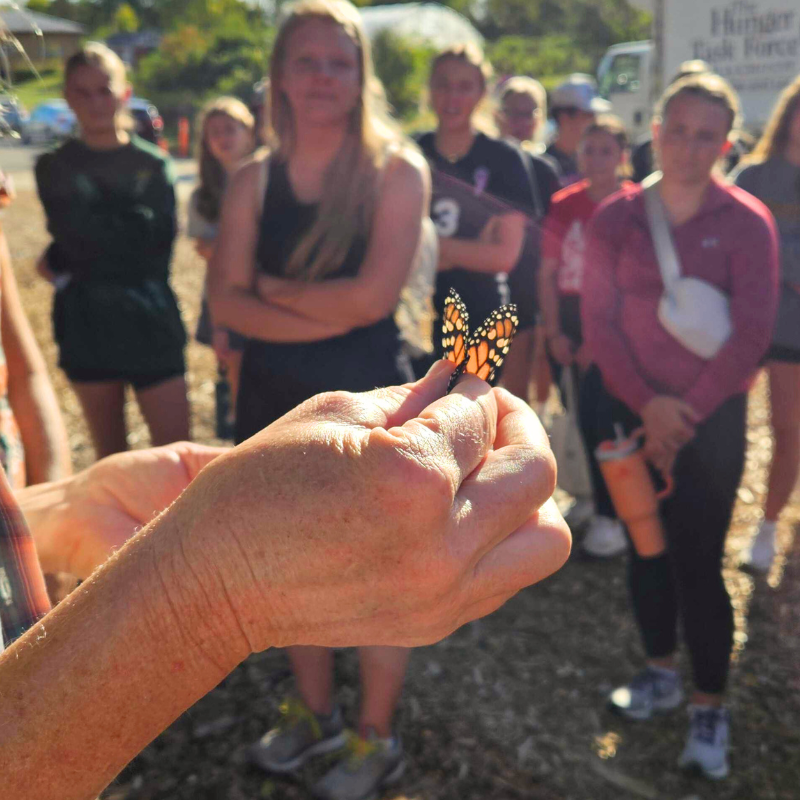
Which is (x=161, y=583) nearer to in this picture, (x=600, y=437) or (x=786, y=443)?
(x=600, y=437)

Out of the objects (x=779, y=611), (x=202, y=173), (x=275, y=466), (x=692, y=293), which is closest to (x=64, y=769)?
(x=275, y=466)

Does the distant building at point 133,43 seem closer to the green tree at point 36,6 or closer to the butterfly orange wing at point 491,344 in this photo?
the green tree at point 36,6

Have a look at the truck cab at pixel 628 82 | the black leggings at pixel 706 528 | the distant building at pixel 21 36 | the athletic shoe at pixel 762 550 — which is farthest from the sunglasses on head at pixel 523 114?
the truck cab at pixel 628 82

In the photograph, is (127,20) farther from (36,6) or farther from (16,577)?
(16,577)

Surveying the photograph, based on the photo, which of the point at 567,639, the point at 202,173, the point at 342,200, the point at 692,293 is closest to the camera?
the point at 342,200

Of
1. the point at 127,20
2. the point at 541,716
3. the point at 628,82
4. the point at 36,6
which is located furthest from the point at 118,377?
the point at 127,20

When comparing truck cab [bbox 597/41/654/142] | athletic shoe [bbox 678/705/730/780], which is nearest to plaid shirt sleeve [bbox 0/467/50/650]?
athletic shoe [bbox 678/705/730/780]
